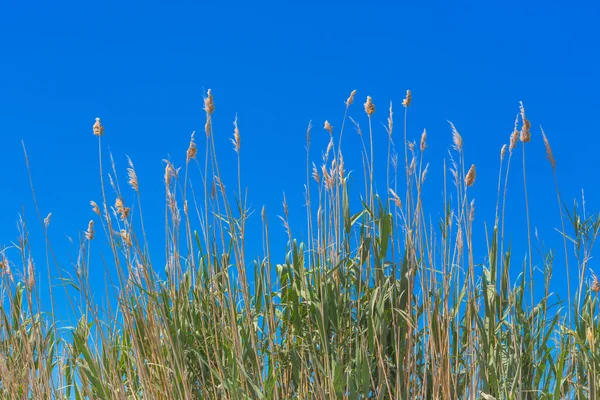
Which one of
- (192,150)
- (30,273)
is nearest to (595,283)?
(192,150)

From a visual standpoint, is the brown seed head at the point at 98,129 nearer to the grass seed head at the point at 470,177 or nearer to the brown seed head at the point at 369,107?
the brown seed head at the point at 369,107

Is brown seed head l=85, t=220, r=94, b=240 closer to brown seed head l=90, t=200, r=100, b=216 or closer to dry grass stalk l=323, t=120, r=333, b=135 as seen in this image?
brown seed head l=90, t=200, r=100, b=216

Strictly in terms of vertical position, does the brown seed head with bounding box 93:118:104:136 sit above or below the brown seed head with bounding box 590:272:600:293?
above

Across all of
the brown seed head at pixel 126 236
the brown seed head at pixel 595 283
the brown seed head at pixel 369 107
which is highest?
the brown seed head at pixel 369 107

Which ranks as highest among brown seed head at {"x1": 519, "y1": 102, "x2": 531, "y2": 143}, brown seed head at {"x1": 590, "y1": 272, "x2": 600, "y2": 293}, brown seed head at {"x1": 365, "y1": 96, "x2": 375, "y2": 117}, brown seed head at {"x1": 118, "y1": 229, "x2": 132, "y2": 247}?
brown seed head at {"x1": 365, "y1": 96, "x2": 375, "y2": 117}

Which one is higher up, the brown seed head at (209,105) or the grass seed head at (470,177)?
the brown seed head at (209,105)

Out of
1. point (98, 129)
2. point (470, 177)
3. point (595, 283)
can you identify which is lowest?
point (595, 283)

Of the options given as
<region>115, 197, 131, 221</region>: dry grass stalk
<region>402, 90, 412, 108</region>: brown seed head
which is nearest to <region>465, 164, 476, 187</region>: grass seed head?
<region>402, 90, 412, 108</region>: brown seed head

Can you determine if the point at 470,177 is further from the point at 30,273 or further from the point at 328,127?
the point at 30,273

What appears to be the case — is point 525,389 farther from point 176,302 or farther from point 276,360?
point 176,302

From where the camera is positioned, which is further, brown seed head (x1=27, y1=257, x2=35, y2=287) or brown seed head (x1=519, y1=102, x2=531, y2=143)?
brown seed head (x1=27, y1=257, x2=35, y2=287)

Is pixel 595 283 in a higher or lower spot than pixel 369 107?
lower

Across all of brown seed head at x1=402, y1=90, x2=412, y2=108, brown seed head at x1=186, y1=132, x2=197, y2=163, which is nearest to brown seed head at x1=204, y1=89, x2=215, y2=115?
brown seed head at x1=186, y1=132, x2=197, y2=163

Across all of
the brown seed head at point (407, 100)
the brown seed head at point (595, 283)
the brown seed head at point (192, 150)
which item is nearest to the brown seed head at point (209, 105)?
the brown seed head at point (192, 150)
